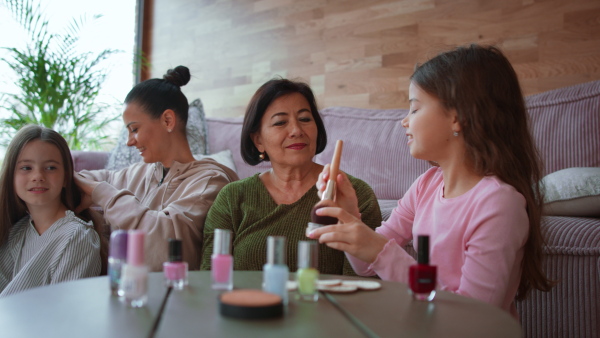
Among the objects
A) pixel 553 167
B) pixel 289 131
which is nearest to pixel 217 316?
pixel 289 131

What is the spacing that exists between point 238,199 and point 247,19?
2801mm

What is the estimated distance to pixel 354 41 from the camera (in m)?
3.50

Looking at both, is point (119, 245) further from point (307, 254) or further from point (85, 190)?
point (85, 190)

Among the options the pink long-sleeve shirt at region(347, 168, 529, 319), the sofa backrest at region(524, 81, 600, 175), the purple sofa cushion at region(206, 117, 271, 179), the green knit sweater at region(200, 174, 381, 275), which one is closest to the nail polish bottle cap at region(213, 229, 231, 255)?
the pink long-sleeve shirt at region(347, 168, 529, 319)

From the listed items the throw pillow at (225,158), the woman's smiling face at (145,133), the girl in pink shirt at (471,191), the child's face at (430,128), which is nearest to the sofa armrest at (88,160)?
the throw pillow at (225,158)

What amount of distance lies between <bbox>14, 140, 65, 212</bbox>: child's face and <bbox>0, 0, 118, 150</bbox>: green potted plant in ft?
5.35

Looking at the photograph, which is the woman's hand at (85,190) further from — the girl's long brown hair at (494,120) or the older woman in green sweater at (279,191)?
the girl's long brown hair at (494,120)

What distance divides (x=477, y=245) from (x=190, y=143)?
81.4 inches

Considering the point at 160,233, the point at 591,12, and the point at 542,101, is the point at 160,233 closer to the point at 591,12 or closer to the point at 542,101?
the point at 542,101

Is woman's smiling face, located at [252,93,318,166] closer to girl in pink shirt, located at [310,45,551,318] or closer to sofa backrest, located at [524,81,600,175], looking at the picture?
girl in pink shirt, located at [310,45,551,318]

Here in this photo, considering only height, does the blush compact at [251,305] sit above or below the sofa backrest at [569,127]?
below

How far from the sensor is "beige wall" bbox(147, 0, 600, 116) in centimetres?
277

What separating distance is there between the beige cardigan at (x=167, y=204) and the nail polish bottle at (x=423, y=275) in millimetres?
945

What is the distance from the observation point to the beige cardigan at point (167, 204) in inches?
63.8
